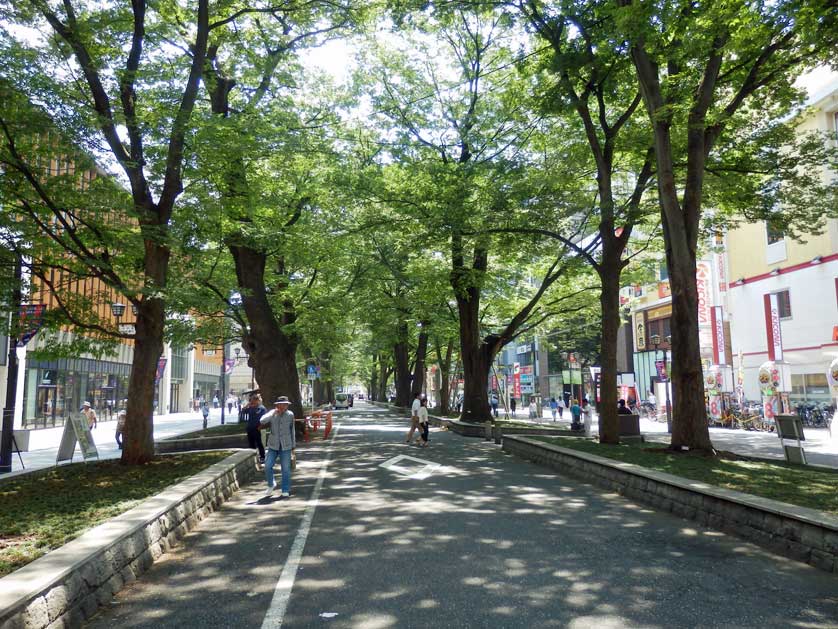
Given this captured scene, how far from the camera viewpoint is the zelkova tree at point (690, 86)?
1114 centimetres

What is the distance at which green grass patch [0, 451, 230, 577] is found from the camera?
6355mm

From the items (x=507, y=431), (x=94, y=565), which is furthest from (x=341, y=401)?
(x=94, y=565)

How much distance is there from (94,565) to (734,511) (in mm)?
7069

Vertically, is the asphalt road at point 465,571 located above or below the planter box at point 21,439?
below

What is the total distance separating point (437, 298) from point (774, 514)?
20633 millimetres

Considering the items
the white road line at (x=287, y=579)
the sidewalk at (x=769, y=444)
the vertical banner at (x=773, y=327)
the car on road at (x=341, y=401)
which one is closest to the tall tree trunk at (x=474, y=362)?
the sidewalk at (x=769, y=444)

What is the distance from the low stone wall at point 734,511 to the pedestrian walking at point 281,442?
18.6 feet

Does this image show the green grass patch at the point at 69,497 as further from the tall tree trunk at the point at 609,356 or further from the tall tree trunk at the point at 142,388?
the tall tree trunk at the point at 609,356

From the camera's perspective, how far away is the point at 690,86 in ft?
47.0

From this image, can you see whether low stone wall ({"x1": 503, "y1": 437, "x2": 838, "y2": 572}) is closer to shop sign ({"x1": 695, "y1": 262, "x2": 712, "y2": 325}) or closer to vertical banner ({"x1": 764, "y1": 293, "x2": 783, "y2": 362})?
vertical banner ({"x1": 764, "y1": 293, "x2": 783, "y2": 362})

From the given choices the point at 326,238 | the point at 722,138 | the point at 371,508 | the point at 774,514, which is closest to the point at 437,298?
the point at 326,238

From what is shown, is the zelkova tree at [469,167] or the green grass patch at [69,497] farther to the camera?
the zelkova tree at [469,167]

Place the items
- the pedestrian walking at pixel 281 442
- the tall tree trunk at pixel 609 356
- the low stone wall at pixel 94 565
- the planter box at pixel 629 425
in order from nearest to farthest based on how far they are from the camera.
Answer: the low stone wall at pixel 94 565 < the pedestrian walking at pixel 281 442 < the tall tree trunk at pixel 609 356 < the planter box at pixel 629 425

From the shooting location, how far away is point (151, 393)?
12.8 metres
